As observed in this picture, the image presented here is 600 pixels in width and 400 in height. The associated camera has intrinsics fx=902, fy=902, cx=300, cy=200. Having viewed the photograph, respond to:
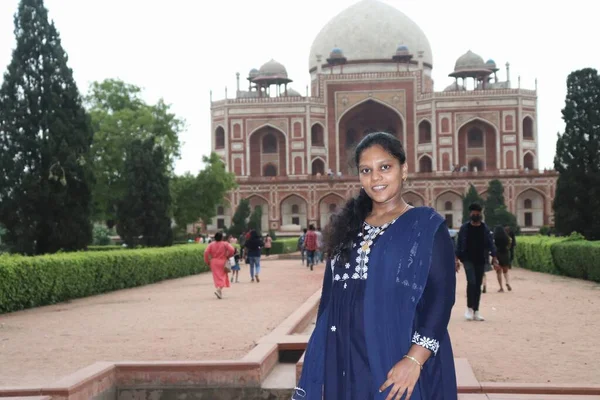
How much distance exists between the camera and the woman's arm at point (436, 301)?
2633 millimetres

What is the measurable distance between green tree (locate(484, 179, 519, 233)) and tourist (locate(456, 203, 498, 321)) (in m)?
25.7

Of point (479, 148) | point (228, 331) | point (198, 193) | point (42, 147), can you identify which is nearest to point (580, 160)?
point (42, 147)

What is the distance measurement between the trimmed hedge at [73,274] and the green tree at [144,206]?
4.07ft

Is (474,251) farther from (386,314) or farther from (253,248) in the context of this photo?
(253,248)

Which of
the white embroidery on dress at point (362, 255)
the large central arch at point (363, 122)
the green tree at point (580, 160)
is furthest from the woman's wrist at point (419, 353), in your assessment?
the large central arch at point (363, 122)

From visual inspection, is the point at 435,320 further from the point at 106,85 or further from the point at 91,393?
the point at 106,85

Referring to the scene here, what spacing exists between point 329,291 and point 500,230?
11171 mm

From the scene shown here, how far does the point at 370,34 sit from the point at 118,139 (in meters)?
29.6

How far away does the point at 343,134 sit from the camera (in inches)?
2098

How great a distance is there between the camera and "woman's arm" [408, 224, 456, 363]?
263 centimetres

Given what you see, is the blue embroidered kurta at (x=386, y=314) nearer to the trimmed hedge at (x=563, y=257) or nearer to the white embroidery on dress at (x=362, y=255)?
the white embroidery on dress at (x=362, y=255)

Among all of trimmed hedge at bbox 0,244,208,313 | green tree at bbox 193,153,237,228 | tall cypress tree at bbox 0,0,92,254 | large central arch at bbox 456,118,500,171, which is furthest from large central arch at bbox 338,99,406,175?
tall cypress tree at bbox 0,0,92,254

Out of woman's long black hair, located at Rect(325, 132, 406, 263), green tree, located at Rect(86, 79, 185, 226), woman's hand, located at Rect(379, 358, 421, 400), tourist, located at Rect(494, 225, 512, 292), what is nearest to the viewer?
woman's hand, located at Rect(379, 358, 421, 400)

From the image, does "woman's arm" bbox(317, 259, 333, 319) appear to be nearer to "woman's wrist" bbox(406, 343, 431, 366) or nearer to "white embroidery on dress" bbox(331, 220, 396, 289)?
"white embroidery on dress" bbox(331, 220, 396, 289)
